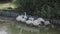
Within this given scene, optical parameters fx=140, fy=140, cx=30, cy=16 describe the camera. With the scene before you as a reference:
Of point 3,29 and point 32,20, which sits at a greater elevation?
point 32,20

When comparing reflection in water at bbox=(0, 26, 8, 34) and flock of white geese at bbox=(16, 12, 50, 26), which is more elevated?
flock of white geese at bbox=(16, 12, 50, 26)

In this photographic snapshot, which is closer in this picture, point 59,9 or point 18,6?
point 59,9

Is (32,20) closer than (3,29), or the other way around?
(3,29)

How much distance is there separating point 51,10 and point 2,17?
2.53 meters

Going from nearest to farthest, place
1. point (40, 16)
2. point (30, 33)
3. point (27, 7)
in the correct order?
point (30, 33), point (40, 16), point (27, 7)

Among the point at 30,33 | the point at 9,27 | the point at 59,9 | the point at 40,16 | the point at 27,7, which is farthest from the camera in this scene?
the point at 27,7

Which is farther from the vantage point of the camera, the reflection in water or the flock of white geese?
the flock of white geese

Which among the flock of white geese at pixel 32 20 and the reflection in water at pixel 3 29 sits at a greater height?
the flock of white geese at pixel 32 20

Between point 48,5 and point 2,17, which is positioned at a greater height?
point 48,5

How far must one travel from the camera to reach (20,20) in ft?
21.6

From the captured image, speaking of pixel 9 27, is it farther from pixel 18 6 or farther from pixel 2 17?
pixel 18 6

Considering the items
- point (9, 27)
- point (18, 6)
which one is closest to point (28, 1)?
point (18, 6)

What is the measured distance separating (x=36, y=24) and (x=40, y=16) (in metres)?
0.86

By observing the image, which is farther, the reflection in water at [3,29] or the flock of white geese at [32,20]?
the flock of white geese at [32,20]
